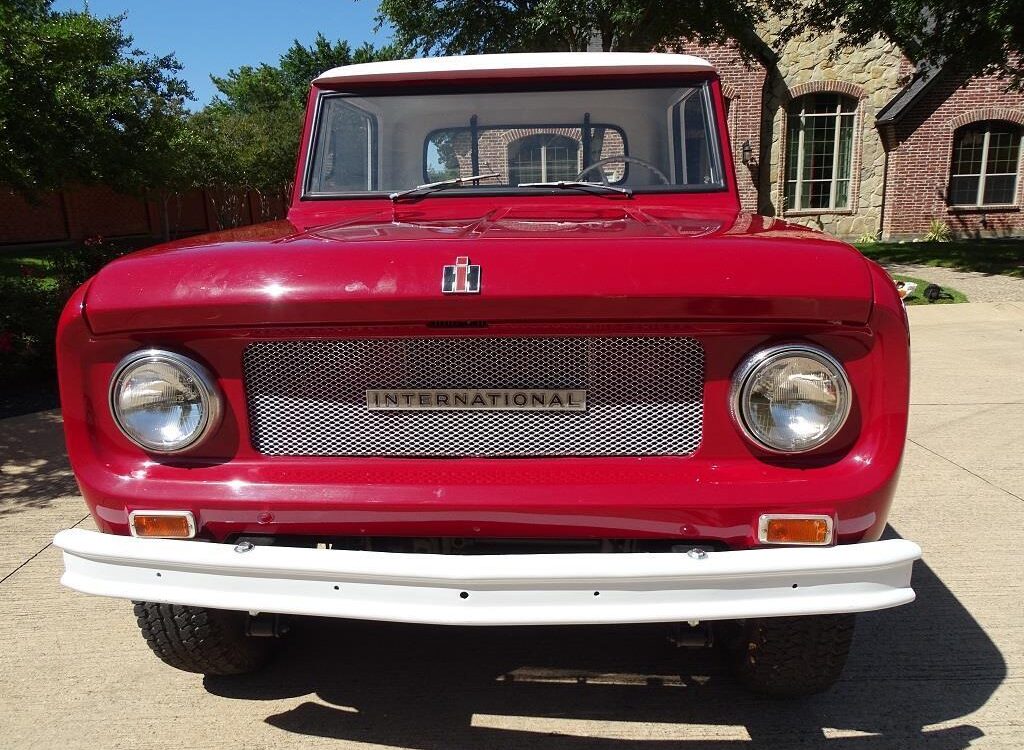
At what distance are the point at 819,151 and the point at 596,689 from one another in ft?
61.1

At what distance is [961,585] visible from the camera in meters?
3.16

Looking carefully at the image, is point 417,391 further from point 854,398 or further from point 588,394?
point 854,398

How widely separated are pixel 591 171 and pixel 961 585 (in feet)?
7.13

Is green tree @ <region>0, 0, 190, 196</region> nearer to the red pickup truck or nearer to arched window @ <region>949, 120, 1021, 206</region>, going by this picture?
the red pickup truck

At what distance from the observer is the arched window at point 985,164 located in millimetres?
17922

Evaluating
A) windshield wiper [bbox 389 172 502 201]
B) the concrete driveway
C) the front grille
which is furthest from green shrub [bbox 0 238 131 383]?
the front grille

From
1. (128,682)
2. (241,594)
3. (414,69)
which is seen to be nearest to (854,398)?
(241,594)

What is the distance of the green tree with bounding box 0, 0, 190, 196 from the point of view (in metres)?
5.96

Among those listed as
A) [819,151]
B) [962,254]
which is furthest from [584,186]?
[819,151]

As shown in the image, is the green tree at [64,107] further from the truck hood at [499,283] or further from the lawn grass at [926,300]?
the lawn grass at [926,300]

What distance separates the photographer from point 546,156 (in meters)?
3.22

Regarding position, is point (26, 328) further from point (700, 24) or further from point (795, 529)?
point (700, 24)

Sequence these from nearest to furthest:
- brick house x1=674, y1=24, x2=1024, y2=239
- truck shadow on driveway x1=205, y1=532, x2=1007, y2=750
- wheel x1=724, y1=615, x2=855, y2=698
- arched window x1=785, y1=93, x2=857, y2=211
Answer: wheel x1=724, y1=615, x2=855, y2=698 < truck shadow on driveway x1=205, y1=532, x2=1007, y2=750 < brick house x1=674, y1=24, x2=1024, y2=239 < arched window x1=785, y1=93, x2=857, y2=211

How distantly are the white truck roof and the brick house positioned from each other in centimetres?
1560
